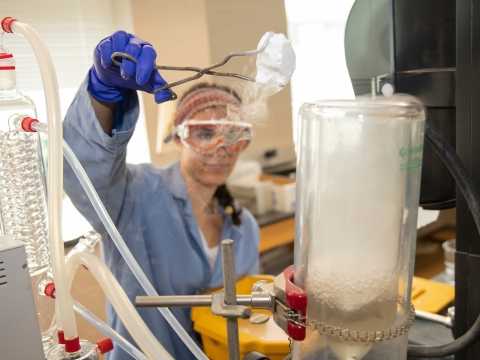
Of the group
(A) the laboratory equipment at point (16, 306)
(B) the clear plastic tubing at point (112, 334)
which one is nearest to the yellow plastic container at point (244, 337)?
(B) the clear plastic tubing at point (112, 334)

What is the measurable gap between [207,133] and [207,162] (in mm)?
123

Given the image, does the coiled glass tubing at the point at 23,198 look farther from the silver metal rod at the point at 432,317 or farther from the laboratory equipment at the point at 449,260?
the laboratory equipment at the point at 449,260

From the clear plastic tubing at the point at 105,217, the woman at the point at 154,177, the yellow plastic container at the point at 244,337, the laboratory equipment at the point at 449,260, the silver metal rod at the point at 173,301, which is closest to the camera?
the silver metal rod at the point at 173,301

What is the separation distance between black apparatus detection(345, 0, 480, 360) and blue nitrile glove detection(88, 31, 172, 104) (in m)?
0.59

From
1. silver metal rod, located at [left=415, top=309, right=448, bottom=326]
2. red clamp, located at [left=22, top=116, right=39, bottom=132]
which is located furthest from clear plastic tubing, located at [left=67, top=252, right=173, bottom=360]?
silver metal rod, located at [left=415, top=309, right=448, bottom=326]

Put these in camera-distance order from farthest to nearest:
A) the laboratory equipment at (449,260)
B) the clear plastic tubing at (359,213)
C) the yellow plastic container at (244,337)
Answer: the laboratory equipment at (449,260) → the yellow plastic container at (244,337) → the clear plastic tubing at (359,213)

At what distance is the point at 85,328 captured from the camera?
90 centimetres

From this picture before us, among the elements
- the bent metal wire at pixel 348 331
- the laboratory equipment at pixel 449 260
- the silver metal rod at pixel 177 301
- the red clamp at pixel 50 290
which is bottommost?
the laboratory equipment at pixel 449 260

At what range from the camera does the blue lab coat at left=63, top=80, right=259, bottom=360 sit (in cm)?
99

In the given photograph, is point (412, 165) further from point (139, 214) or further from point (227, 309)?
point (139, 214)

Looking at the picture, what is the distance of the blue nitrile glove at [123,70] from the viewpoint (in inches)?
31.1

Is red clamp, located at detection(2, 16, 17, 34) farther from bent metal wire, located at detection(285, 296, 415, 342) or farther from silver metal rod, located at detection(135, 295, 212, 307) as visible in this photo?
bent metal wire, located at detection(285, 296, 415, 342)

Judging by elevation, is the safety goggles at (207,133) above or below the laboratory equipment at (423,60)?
below

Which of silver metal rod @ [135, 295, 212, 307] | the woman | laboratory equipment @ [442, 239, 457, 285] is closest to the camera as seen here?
silver metal rod @ [135, 295, 212, 307]
